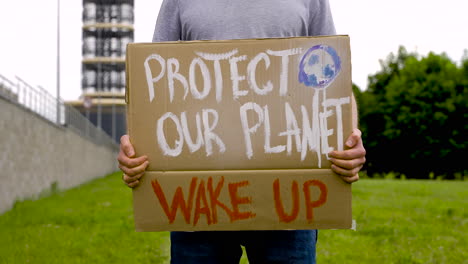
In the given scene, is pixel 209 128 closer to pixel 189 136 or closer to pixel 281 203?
pixel 189 136

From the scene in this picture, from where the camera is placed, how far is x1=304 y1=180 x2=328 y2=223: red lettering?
193cm

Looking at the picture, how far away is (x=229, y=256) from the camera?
214 cm

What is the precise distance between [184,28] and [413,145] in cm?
4438

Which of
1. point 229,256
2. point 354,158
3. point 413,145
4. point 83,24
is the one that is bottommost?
point 413,145

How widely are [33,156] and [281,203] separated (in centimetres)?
1493

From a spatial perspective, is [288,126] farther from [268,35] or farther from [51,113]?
[51,113]

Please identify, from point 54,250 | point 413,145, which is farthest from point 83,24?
point 54,250

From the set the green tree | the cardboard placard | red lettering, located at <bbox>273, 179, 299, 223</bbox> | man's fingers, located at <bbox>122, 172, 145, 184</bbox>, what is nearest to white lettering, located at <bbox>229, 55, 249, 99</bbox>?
the cardboard placard

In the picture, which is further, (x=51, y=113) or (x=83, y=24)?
(x=83, y=24)

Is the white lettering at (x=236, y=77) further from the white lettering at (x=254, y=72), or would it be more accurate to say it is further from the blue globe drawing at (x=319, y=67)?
the blue globe drawing at (x=319, y=67)

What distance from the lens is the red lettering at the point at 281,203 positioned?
1941mm

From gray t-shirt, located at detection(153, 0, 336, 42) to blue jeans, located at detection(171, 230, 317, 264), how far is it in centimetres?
74

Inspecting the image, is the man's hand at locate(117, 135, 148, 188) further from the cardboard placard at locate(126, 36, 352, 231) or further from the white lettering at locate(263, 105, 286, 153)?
the white lettering at locate(263, 105, 286, 153)

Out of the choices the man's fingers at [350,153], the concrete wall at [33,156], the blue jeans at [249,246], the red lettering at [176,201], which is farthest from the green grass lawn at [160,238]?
the man's fingers at [350,153]
